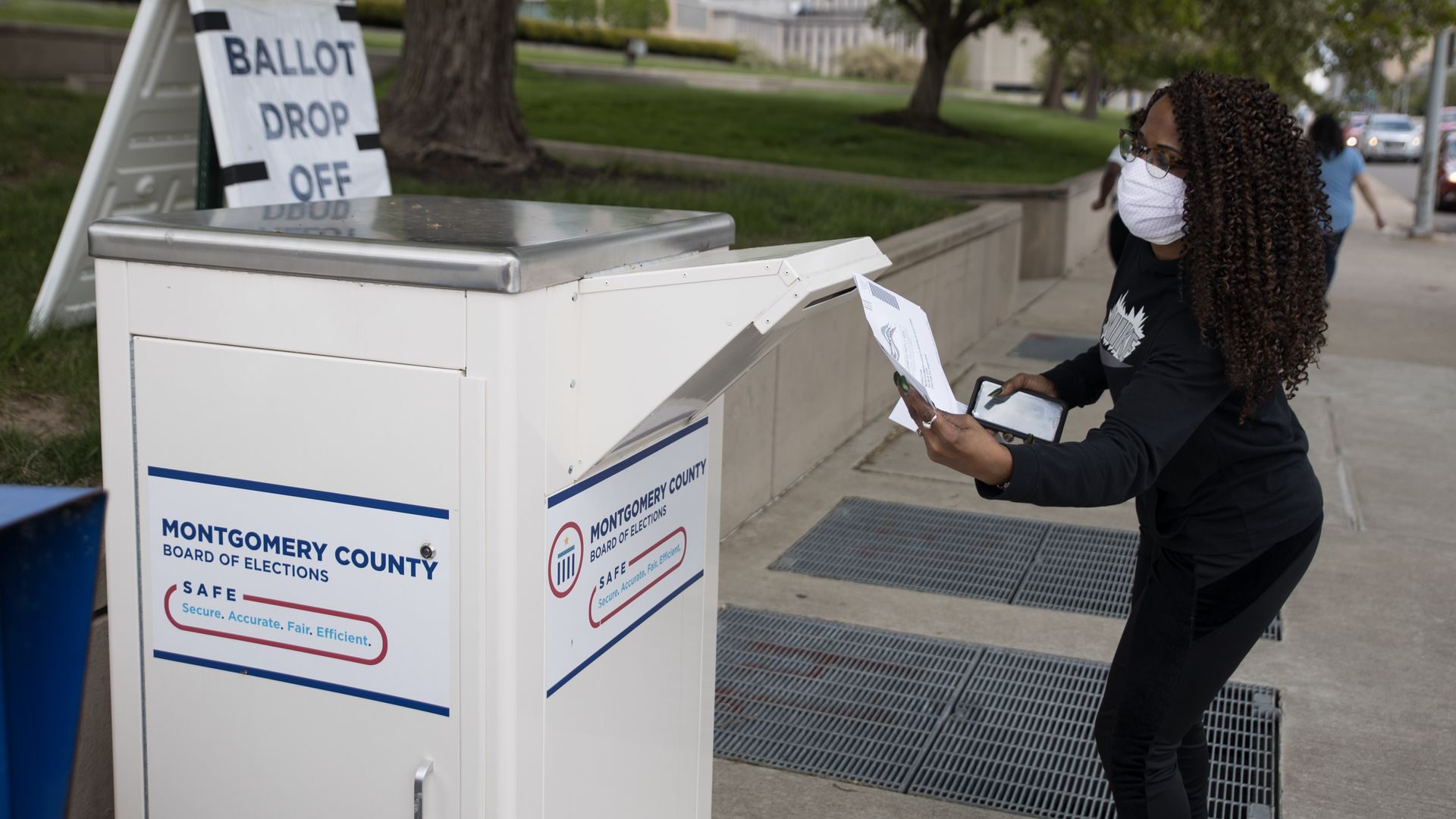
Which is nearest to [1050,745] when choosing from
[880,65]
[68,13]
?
[68,13]

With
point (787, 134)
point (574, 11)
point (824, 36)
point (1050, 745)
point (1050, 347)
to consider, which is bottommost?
point (1050, 745)

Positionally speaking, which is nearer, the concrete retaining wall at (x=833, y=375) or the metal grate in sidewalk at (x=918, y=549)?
the metal grate in sidewalk at (x=918, y=549)

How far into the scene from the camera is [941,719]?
3.92 m

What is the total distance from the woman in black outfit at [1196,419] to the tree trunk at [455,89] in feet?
23.2

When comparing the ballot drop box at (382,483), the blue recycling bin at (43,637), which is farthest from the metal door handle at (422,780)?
the blue recycling bin at (43,637)

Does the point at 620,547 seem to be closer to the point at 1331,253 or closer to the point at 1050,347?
the point at 1331,253

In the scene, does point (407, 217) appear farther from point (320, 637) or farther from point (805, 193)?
point (805, 193)

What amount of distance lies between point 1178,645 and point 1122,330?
599 mm

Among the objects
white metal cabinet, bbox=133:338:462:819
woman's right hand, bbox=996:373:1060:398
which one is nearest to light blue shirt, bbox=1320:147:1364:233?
woman's right hand, bbox=996:373:1060:398

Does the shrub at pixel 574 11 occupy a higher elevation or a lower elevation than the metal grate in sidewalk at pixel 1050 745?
higher

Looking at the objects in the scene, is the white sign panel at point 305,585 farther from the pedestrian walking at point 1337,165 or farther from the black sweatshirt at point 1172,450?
the pedestrian walking at point 1337,165

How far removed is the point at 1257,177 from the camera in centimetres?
234

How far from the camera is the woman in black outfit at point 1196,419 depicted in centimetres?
229

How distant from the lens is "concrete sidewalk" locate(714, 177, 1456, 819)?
3494 mm
